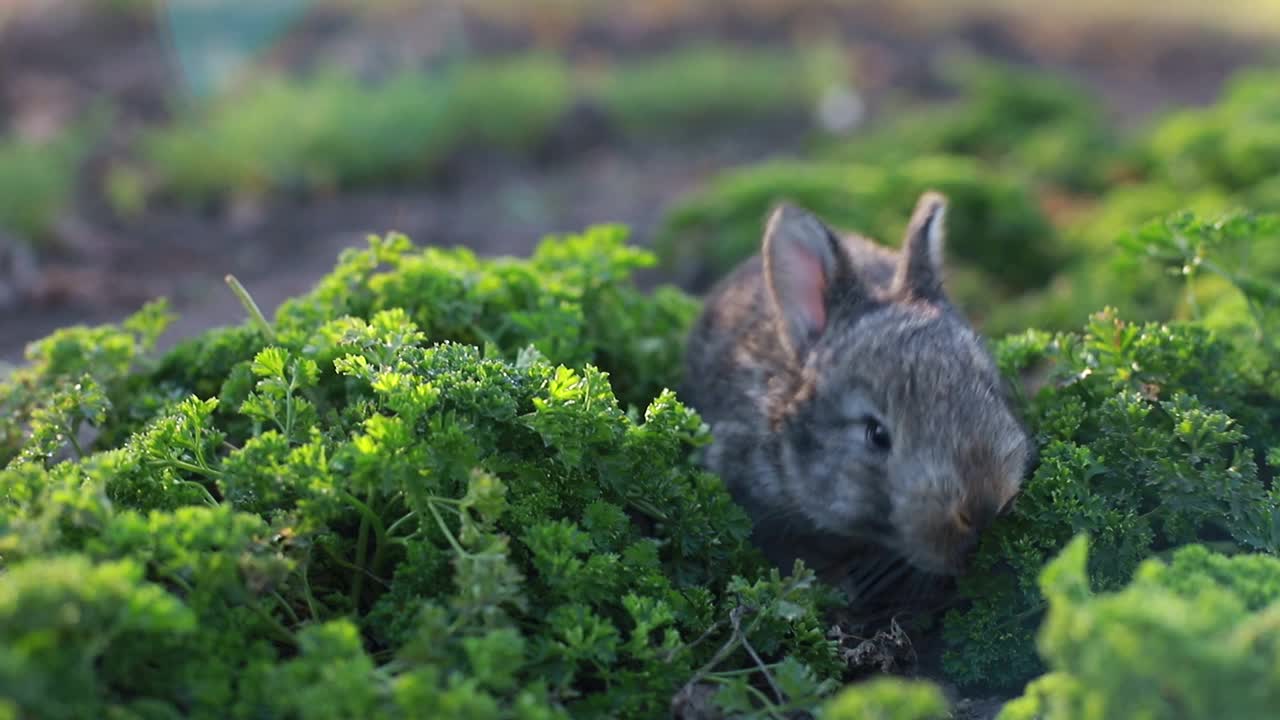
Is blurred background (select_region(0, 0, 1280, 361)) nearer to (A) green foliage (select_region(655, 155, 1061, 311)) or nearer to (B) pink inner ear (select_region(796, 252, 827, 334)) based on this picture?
(A) green foliage (select_region(655, 155, 1061, 311))

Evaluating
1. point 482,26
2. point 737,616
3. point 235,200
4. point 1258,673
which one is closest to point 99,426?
point 737,616

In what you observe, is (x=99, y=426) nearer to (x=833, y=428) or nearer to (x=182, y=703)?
(x=182, y=703)

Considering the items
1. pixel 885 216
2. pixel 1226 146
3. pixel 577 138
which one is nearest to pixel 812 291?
pixel 885 216

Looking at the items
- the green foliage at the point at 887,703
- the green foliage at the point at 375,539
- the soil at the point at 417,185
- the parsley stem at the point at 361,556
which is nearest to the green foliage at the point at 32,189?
the soil at the point at 417,185

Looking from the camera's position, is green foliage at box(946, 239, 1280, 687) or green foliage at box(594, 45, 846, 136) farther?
green foliage at box(594, 45, 846, 136)

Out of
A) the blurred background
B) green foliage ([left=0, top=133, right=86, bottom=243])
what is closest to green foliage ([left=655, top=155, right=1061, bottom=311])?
the blurred background

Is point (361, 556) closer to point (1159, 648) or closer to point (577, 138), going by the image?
point (1159, 648)
